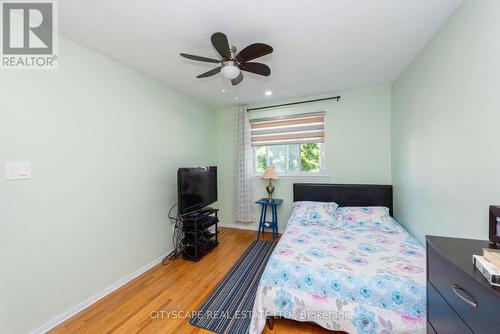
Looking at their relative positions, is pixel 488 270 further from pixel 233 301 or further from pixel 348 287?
pixel 233 301

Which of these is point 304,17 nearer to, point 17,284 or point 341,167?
point 341,167

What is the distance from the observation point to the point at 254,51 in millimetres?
1649

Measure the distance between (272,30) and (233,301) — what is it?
257 centimetres

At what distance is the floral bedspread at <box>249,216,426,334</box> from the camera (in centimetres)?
138

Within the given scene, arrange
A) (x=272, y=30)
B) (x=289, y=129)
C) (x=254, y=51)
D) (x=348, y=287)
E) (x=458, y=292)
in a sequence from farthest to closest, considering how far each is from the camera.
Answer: (x=289, y=129) < (x=272, y=30) < (x=254, y=51) < (x=348, y=287) < (x=458, y=292)

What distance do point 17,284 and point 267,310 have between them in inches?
75.6

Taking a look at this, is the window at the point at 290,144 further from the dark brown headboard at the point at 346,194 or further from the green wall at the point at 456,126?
the green wall at the point at 456,126

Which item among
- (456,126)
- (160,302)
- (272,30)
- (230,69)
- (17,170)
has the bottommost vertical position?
(160,302)

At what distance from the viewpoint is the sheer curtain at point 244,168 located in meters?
3.85

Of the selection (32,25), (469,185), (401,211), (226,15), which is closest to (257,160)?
(401,211)

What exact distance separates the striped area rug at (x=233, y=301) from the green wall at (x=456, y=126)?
187 cm

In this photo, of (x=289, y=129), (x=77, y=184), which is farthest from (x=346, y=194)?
(x=77, y=184)

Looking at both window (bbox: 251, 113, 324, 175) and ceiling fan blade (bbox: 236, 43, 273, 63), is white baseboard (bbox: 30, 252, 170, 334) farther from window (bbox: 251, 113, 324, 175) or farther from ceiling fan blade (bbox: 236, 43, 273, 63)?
ceiling fan blade (bbox: 236, 43, 273, 63)

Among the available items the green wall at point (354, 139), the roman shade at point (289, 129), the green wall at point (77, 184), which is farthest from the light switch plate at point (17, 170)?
the green wall at point (354, 139)
